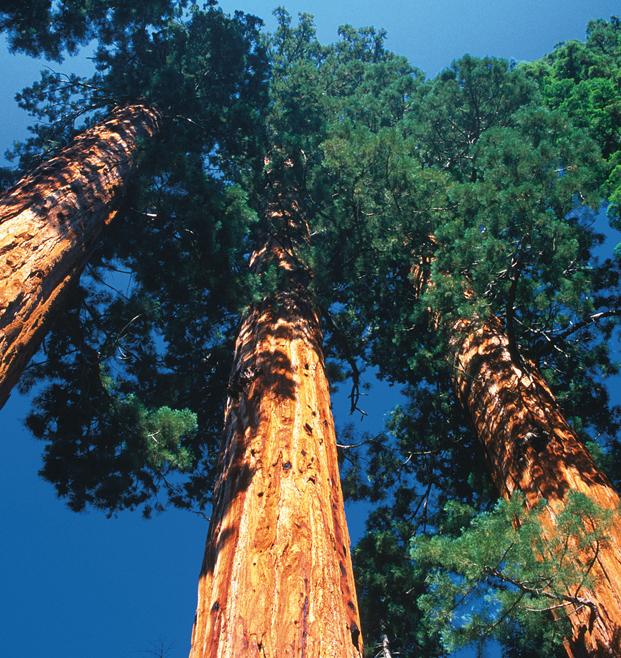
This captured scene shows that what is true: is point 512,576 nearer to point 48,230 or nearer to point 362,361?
point 48,230

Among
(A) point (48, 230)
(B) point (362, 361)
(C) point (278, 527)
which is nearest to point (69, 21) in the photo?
(A) point (48, 230)

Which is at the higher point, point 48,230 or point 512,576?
point 48,230

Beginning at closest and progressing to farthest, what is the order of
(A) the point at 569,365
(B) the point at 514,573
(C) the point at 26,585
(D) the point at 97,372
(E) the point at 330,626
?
(E) the point at 330,626 < (B) the point at 514,573 < (D) the point at 97,372 < (A) the point at 569,365 < (C) the point at 26,585

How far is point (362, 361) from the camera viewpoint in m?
7.30

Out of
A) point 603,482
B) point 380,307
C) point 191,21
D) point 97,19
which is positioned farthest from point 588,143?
point 191,21

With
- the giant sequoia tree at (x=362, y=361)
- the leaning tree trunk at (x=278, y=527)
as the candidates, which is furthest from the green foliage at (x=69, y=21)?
A: the leaning tree trunk at (x=278, y=527)

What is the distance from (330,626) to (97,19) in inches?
373

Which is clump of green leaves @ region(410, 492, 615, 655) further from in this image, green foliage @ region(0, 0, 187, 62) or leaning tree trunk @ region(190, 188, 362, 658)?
green foliage @ region(0, 0, 187, 62)

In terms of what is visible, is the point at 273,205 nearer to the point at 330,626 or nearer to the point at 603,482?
the point at 603,482

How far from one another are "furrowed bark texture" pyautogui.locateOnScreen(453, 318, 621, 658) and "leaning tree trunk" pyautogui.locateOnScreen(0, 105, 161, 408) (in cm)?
370

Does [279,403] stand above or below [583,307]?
below

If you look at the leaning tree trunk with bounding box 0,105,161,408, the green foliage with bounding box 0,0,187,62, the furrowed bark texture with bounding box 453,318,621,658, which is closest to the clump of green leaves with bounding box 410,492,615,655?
the furrowed bark texture with bounding box 453,318,621,658

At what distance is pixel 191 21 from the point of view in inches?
360

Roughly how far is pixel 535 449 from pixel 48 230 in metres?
4.26
